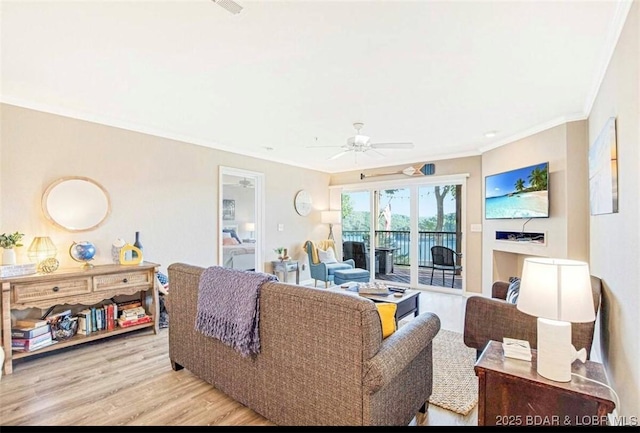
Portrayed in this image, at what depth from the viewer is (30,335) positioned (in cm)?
274

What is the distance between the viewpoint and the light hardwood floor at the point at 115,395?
200cm

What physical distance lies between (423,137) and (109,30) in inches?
144

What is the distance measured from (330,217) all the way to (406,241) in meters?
1.62

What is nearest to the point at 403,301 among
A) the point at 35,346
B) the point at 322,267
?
the point at 322,267

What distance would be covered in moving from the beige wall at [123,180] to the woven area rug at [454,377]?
10.7 feet

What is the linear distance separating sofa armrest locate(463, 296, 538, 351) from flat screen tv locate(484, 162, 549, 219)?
2016mm

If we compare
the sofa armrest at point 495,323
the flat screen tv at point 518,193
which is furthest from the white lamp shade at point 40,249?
the flat screen tv at point 518,193

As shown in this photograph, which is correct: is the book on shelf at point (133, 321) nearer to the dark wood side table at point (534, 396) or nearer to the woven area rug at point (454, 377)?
the woven area rug at point (454, 377)

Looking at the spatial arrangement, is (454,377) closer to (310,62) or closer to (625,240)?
(625,240)

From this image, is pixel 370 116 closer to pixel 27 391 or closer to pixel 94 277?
pixel 94 277

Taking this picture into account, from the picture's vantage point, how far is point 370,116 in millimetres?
3463

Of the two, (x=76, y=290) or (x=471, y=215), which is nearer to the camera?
(x=76, y=290)

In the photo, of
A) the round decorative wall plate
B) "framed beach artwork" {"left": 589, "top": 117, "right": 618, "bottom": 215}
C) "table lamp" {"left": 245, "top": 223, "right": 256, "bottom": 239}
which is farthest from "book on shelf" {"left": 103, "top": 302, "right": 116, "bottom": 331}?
"table lamp" {"left": 245, "top": 223, "right": 256, "bottom": 239}

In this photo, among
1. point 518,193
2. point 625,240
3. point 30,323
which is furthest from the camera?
point 518,193
